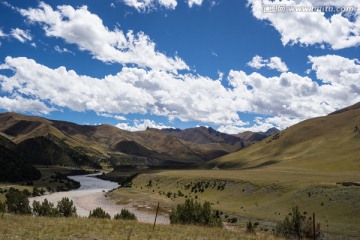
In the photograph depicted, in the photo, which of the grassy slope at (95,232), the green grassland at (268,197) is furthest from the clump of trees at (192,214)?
the grassy slope at (95,232)

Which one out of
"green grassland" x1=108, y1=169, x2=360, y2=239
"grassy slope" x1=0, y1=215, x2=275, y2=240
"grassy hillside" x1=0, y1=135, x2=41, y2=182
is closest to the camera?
"grassy slope" x1=0, y1=215, x2=275, y2=240

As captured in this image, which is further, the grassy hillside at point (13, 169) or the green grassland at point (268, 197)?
the grassy hillside at point (13, 169)

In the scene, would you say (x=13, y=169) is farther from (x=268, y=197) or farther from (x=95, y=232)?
(x=95, y=232)

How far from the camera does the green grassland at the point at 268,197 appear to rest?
6325 centimetres

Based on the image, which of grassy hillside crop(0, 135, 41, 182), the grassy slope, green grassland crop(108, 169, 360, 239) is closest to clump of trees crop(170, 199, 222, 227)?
green grassland crop(108, 169, 360, 239)

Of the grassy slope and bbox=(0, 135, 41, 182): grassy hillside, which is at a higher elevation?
bbox=(0, 135, 41, 182): grassy hillside

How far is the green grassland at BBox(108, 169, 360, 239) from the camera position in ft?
208

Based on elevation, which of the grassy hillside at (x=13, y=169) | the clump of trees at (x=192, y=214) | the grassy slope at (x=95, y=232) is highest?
the grassy hillside at (x=13, y=169)

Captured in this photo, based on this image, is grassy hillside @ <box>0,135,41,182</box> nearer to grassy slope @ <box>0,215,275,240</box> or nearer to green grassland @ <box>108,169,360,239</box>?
green grassland @ <box>108,169,360,239</box>

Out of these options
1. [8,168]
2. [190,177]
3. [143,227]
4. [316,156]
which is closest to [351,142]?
[316,156]

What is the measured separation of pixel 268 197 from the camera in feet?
276

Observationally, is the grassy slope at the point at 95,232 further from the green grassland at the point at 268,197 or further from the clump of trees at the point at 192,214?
the green grassland at the point at 268,197

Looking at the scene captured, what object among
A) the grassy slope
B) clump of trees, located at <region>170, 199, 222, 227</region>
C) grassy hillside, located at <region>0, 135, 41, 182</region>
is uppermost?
grassy hillside, located at <region>0, 135, 41, 182</region>

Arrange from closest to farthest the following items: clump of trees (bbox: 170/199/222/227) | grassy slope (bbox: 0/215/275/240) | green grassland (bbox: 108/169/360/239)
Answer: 1. grassy slope (bbox: 0/215/275/240)
2. clump of trees (bbox: 170/199/222/227)
3. green grassland (bbox: 108/169/360/239)
